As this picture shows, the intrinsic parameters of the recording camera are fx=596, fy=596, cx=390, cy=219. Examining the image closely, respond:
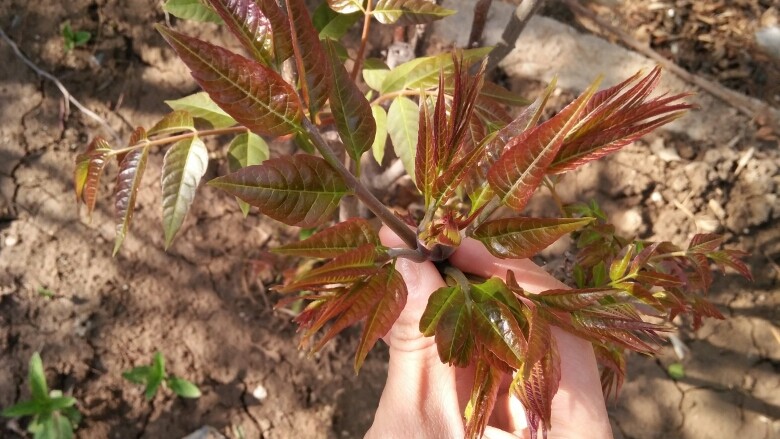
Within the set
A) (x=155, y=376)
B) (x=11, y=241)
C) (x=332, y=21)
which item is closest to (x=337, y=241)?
(x=332, y=21)

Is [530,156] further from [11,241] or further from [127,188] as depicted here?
[11,241]

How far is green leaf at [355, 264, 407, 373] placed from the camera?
0.92 meters

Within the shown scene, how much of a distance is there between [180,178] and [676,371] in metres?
2.26

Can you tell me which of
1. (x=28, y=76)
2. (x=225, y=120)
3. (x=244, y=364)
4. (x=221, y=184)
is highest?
(x=221, y=184)

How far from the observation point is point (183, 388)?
7.61ft

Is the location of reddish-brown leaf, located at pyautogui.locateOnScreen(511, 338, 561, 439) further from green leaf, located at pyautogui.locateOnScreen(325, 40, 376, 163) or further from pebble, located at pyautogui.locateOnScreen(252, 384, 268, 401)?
pebble, located at pyautogui.locateOnScreen(252, 384, 268, 401)

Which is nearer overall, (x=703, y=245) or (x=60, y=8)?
(x=703, y=245)

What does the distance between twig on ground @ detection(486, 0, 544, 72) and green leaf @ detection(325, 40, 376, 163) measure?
0.71 meters

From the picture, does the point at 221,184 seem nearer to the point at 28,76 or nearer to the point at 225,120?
the point at 225,120

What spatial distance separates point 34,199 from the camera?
2477 mm

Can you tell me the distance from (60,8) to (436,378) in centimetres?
234

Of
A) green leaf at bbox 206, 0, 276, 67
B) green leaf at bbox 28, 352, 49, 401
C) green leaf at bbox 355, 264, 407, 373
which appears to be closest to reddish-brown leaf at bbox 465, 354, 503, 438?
green leaf at bbox 355, 264, 407, 373

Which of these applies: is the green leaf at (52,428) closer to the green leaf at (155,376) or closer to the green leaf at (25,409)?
the green leaf at (25,409)

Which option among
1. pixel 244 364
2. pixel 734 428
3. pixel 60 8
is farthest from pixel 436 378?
pixel 60 8
